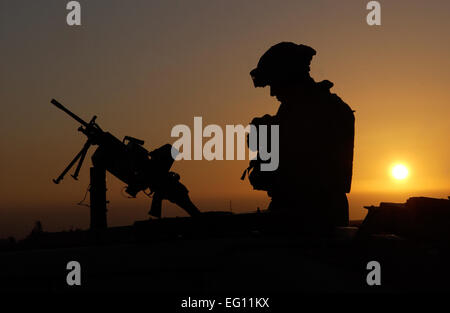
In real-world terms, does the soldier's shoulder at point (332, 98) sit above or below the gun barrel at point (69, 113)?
below

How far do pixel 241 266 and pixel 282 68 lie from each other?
5.11 m

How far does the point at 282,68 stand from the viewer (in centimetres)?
1015

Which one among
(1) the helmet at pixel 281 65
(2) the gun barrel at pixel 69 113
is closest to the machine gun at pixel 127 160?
(2) the gun barrel at pixel 69 113

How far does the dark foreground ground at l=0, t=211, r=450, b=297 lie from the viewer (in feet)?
15.4

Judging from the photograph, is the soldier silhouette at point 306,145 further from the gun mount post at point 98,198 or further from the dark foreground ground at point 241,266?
the gun mount post at point 98,198

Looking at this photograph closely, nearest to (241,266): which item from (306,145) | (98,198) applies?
(306,145)

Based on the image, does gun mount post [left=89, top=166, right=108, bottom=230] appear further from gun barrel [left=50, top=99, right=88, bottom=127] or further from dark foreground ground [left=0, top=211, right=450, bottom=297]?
dark foreground ground [left=0, top=211, right=450, bottom=297]

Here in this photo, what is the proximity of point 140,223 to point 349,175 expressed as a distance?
11.0ft

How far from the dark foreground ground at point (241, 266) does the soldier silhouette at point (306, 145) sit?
214 centimetres

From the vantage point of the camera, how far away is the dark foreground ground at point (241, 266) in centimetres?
470
